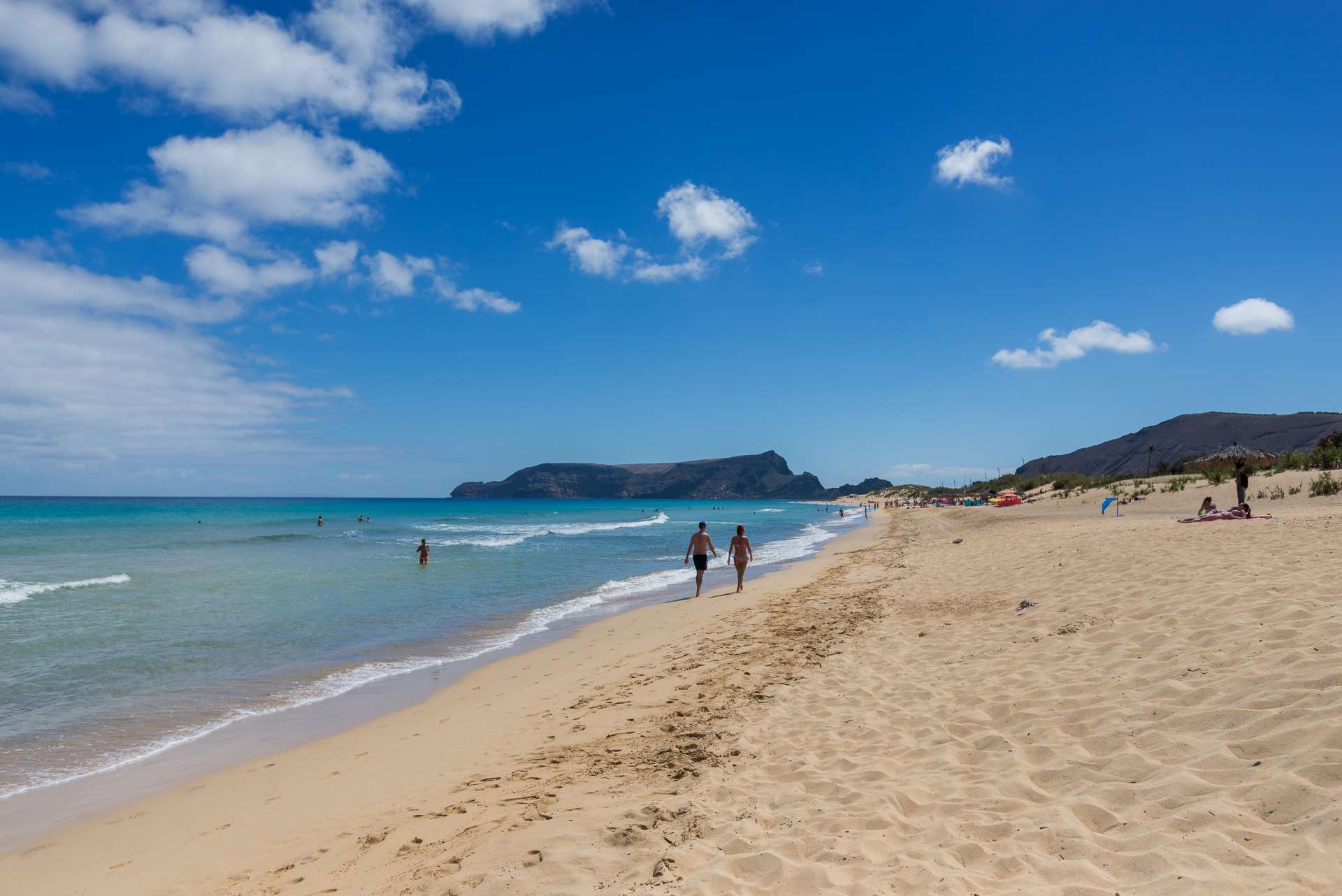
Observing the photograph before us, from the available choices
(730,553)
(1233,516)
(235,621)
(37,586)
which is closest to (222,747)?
(235,621)

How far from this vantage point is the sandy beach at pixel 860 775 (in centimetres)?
332

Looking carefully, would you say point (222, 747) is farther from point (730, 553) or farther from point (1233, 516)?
point (1233, 516)

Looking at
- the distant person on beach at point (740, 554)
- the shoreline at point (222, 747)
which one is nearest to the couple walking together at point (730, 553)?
the distant person on beach at point (740, 554)

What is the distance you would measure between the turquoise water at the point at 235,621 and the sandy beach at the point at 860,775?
2.66m

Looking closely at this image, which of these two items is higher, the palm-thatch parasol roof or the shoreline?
the palm-thatch parasol roof

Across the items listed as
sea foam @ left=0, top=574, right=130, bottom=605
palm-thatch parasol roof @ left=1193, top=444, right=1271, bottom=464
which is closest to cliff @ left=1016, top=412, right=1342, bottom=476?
palm-thatch parasol roof @ left=1193, top=444, right=1271, bottom=464

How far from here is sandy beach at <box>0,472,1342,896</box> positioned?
3.32 metres

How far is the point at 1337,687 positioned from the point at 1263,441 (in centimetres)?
11990

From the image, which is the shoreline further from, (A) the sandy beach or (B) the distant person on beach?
(B) the distant person on beach

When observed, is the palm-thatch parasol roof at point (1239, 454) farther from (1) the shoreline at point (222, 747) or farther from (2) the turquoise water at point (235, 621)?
(1) the shoreline at point (222, 747)

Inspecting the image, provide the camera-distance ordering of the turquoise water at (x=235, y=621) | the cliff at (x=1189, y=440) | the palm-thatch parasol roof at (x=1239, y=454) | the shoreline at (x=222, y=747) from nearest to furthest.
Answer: the shoreline at (x=222, y=747)
the turquoise water at (x=235, y=621)
the palm-thatch parasol roof at (x=1239, y=454)
the cliff at (x=1189, y=440)

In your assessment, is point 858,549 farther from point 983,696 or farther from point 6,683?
point 6,683

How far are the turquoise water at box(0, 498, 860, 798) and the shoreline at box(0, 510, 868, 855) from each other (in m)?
0.20

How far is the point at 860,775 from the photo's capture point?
4605 mm
